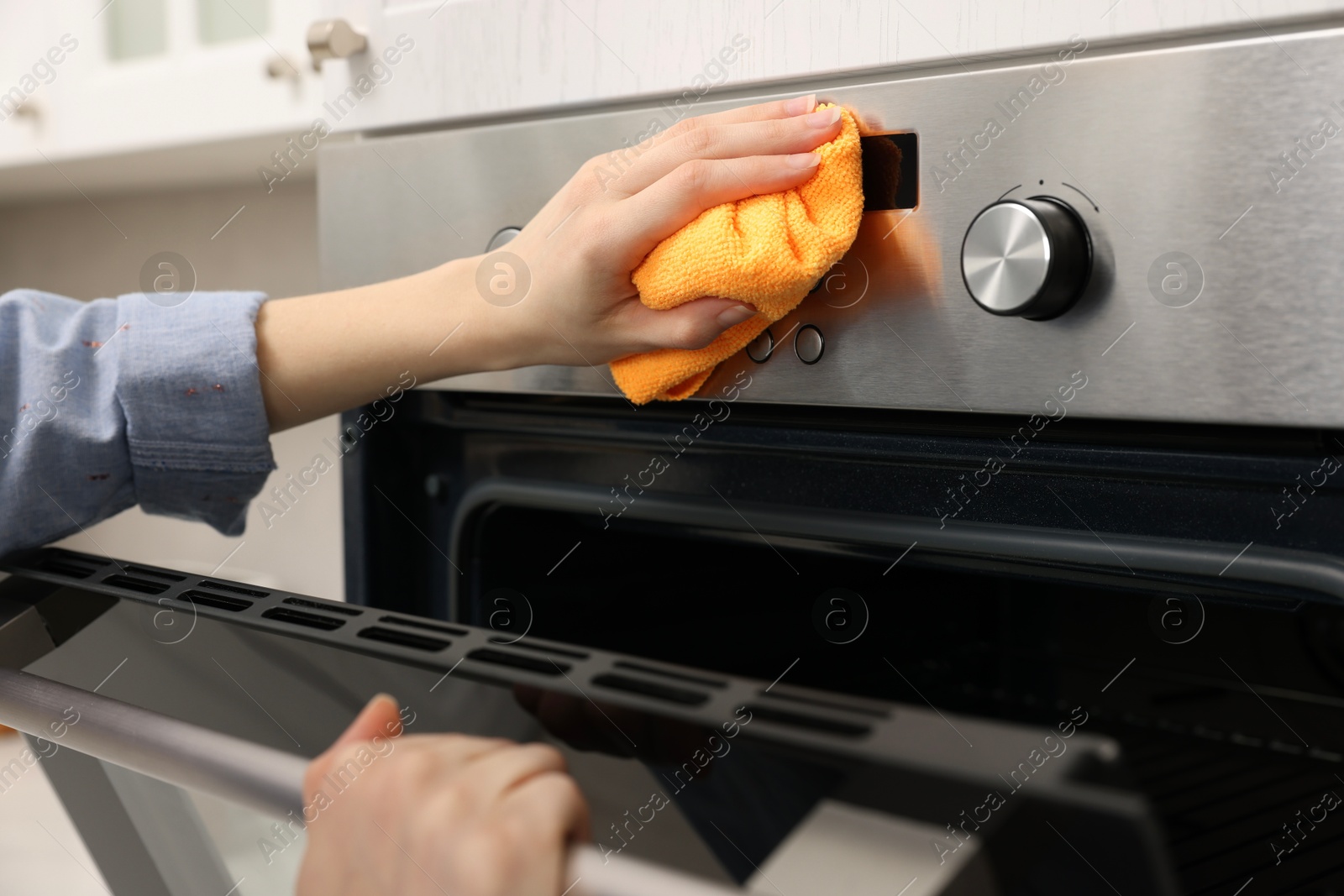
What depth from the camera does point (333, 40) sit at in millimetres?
601

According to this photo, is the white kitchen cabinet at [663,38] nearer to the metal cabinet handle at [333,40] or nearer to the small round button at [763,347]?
the metal cabinet handle at [333,40]

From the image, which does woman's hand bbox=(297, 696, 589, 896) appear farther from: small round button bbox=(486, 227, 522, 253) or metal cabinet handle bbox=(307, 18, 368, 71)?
metal cabinet handle bbox=(307, 18, 368, 71)

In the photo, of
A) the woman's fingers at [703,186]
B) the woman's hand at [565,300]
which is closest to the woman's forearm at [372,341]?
the woman's hand at [565,300]

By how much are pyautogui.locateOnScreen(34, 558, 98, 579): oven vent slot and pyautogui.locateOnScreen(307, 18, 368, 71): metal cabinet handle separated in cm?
33

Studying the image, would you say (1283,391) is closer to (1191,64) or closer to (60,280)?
(1191,64)

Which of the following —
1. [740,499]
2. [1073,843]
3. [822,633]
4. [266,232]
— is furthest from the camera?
[266,232]

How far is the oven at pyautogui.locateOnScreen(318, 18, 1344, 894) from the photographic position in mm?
352

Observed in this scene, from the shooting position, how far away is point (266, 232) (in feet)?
4.48

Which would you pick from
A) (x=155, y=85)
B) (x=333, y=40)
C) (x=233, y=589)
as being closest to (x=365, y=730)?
(x=233, y=589)

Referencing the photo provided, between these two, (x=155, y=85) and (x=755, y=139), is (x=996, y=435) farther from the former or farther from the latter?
(x=155, y=85)

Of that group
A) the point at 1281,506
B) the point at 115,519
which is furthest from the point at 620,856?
the point at 115,519

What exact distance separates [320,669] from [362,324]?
0.23 meters

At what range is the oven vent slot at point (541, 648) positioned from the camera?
0.36m

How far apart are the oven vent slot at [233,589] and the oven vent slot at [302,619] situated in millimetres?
22
